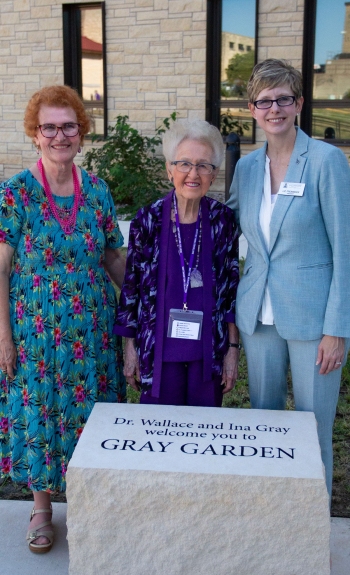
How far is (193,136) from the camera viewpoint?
8.11 ft

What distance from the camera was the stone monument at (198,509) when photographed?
2037 mm

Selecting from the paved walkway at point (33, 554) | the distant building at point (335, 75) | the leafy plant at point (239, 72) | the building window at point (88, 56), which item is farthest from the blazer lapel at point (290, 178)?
the building window at point (88, 56)

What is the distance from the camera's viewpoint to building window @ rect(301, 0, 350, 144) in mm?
8406

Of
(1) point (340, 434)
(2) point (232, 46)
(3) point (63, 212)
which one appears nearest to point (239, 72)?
(2) point (232, 46)

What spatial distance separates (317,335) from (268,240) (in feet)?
1.30

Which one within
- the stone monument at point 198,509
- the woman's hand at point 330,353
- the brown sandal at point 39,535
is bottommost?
the brown sandal at point 39,535

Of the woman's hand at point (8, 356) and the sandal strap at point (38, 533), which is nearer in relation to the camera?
the woman's hand at point (8, 356)

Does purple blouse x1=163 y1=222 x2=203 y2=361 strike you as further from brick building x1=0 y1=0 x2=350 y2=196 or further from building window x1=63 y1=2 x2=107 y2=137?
building window x1=63 y1=2 x2=107 y2=137

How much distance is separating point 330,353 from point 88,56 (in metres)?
8.55

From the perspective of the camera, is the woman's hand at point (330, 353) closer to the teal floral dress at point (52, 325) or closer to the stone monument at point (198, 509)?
the stone monument at point (198, 509)

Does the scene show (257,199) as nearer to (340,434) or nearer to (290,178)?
(290,178)

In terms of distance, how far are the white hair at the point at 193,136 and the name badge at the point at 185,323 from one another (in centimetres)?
58

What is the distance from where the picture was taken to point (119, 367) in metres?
2.97

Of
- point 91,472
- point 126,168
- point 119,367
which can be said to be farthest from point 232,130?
point 91,472
